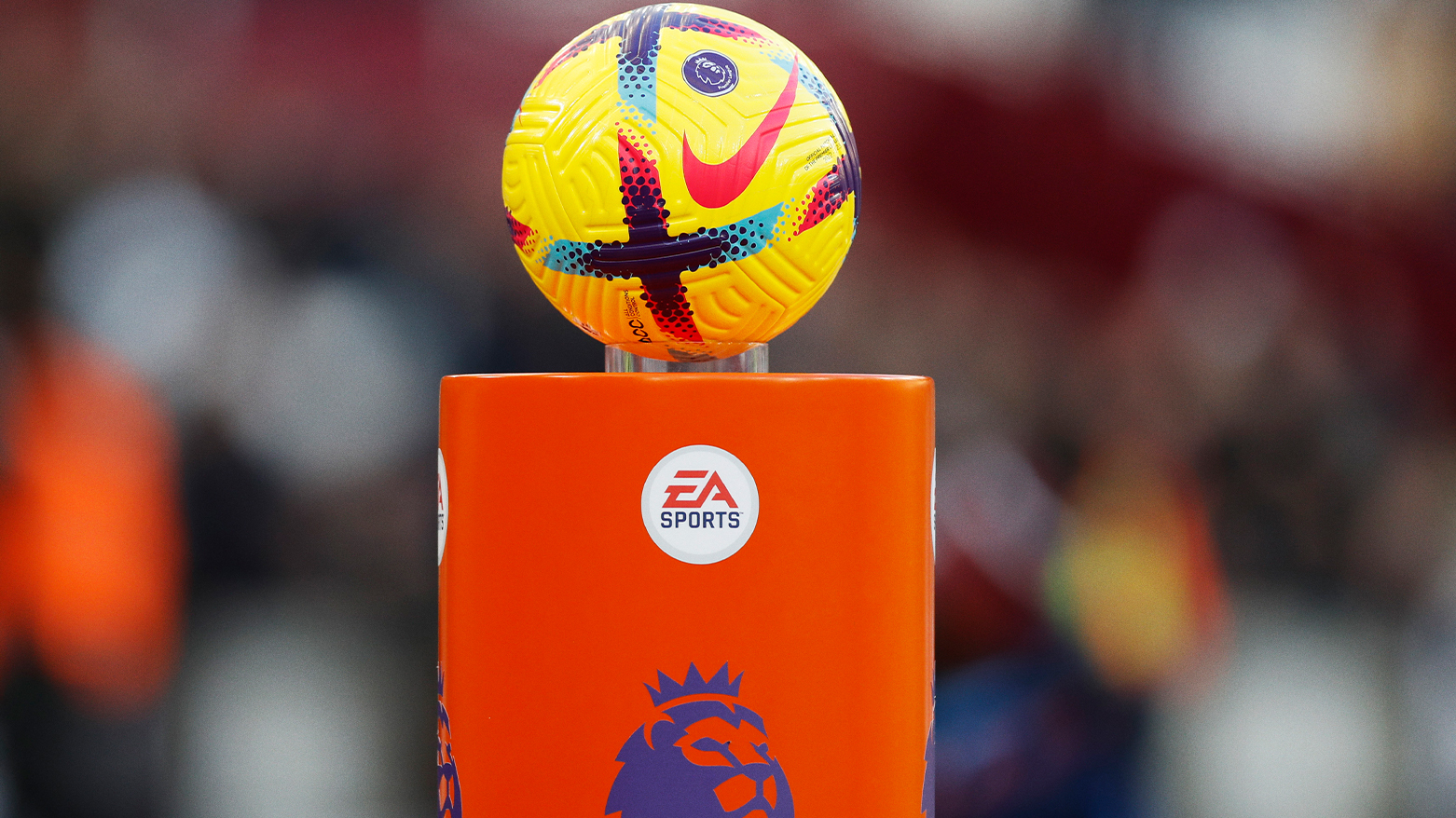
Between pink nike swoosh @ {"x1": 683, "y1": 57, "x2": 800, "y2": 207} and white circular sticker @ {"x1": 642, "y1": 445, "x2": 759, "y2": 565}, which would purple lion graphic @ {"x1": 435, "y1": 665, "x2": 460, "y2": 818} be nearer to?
white circular sticker @ {"x1": 642, "y1": 445, "x2": 759, "y2": 565}

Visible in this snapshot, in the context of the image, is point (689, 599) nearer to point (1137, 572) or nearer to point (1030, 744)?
point (1030, 744)

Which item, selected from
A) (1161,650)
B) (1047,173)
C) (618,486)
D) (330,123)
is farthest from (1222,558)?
(330,123)

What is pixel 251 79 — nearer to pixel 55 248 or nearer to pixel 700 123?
pixel 55 248

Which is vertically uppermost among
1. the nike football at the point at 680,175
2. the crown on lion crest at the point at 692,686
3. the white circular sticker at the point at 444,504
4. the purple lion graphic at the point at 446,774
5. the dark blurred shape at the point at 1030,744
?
the nike football at the point at 680,175

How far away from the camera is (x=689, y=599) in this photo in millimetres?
1287

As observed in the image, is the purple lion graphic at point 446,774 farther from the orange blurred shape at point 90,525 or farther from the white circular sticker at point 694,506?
the orange blurred shape at point 90,525

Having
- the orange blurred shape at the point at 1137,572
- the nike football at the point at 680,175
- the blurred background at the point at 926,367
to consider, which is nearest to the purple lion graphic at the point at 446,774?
the nike football at the point at 680,175

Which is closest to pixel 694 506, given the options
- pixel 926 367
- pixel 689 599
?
pixel 689 599

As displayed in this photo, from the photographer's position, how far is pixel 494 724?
1347 mm

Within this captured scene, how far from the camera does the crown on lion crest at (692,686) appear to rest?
1289mm

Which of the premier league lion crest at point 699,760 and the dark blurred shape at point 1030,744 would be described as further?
the dark blurred shape at point 1030,744

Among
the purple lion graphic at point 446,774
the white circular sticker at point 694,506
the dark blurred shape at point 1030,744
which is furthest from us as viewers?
the dark blurred shape at point 1030,744

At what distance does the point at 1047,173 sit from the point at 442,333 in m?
1.53

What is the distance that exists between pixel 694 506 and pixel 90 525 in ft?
6.04
